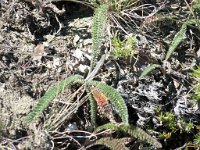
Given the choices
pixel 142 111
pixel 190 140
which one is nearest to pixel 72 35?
pixel 142 111

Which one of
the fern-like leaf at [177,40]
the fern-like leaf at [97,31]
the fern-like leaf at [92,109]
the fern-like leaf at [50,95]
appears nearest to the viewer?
the fern-like leaf at [50,95]

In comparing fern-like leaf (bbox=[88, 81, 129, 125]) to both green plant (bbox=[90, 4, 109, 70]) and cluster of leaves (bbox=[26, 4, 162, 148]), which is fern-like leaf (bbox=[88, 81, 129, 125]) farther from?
green plant (bbox=[90, 4, 109, 70])

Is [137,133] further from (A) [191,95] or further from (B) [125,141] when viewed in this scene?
(A) [191,95]

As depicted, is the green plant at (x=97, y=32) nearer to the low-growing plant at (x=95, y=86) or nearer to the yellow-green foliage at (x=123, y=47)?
the low-growing plant at (x=95, y=86)

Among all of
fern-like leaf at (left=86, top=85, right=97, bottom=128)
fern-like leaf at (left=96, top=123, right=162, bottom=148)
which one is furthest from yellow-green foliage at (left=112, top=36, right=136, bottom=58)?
fern-like leaf at (left=96, top=123, right=162, bottom=148)

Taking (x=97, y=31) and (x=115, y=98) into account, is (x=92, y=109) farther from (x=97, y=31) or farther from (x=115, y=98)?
(x=97, y=31)

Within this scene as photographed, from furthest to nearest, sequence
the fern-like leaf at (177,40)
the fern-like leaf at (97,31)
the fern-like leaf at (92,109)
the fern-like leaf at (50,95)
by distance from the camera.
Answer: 1. the fern-like leaf at (177,40)
2. the fern-like leaf at (97,31)
3. the fern-like leaf at (92,109)
4. the fern-like leaf at (50,95)

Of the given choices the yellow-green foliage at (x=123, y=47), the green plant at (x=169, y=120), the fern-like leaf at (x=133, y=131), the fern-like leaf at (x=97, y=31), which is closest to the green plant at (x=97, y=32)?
the fern-like leaf at (x=97, y=31)
